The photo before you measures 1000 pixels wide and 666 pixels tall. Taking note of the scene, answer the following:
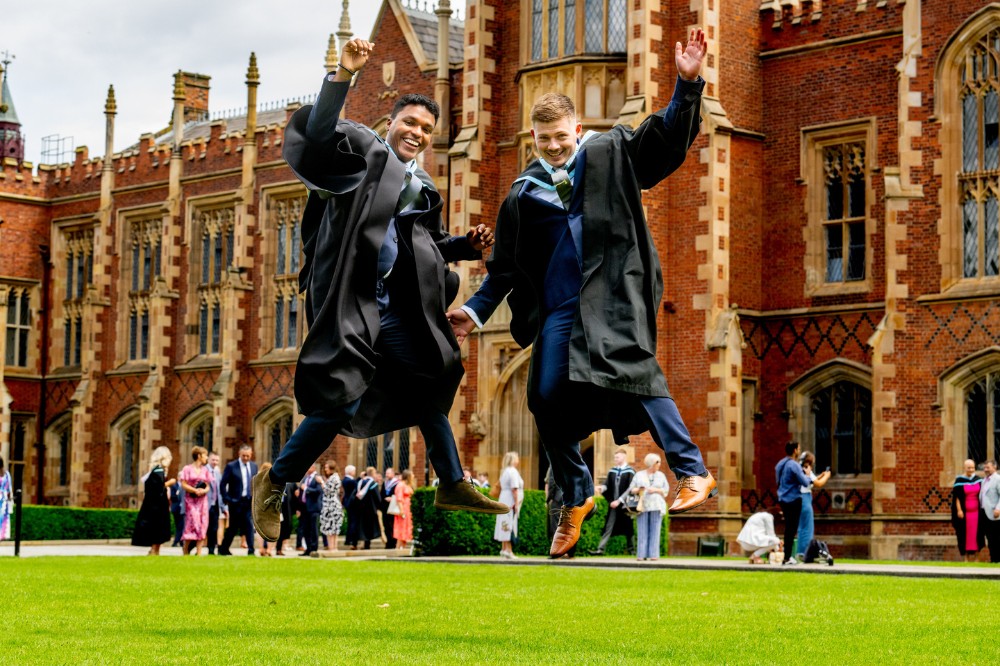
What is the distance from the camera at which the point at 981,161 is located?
23453mm

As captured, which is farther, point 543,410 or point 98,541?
point 98,541

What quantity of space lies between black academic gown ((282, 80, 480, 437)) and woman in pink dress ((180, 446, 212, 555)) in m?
14.2

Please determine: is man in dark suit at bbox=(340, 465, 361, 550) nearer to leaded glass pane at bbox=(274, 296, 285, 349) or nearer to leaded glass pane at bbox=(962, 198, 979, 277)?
leaded glass pane at bbox=(962, 198, 979, 277)

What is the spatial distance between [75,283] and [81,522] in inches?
440

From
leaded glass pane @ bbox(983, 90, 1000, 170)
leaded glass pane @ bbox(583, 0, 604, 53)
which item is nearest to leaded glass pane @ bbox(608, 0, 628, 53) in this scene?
leaded glass pane @ bbox(583, 0, 604, 53)

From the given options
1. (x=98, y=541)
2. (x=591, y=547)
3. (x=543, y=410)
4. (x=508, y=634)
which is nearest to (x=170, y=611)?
(x=508, y=634)

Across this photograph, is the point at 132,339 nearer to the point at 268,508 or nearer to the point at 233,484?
the point at 233,484

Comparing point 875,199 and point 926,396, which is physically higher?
point 875,199

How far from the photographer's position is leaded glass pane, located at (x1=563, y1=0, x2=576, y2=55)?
2702 cm

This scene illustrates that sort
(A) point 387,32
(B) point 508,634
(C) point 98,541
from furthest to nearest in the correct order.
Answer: (A) point 387,32
(C) point 98,541
(B) point 508,634

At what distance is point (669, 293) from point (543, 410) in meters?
A: 19.1

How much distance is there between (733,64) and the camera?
26.5 m

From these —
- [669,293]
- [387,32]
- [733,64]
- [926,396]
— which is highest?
[387,32]

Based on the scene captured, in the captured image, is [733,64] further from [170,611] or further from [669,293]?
[170,611]
